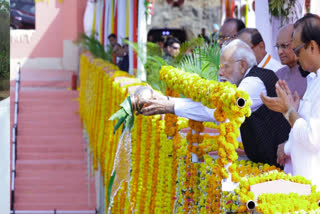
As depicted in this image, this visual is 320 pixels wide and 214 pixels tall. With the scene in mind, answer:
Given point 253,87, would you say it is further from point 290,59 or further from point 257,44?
point 257,44

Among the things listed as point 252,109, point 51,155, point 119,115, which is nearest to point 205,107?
point 252,109

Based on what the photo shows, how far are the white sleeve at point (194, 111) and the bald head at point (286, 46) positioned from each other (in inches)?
36.3

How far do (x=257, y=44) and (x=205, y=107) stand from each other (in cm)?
134

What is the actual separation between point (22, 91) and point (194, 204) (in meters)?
13.3

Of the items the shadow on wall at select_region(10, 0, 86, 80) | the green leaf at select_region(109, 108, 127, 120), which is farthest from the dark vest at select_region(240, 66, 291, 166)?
the shadow on wall at select_region(10, 0, 86, 80)

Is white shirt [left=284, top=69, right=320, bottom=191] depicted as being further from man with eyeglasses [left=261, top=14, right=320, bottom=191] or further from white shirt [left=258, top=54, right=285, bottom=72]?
white shirt [left=258, top=54, right=285, bottom=72]

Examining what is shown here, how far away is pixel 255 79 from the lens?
3.14m

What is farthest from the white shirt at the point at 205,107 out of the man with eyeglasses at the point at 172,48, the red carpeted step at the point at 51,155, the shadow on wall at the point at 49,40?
the shadow on wall at the point at 49,40

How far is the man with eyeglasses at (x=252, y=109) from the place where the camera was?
3156 mm

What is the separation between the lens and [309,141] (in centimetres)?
258

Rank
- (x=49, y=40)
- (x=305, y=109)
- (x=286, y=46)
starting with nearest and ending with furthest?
1. (x=305, y=109)
2. (x=286, y=46)
3. (x=49, y=40)

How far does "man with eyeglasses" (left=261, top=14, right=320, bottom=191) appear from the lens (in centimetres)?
260

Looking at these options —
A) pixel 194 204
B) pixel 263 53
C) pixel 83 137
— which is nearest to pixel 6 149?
pixel 194 204

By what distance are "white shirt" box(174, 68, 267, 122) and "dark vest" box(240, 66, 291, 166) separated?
0.14 ft
